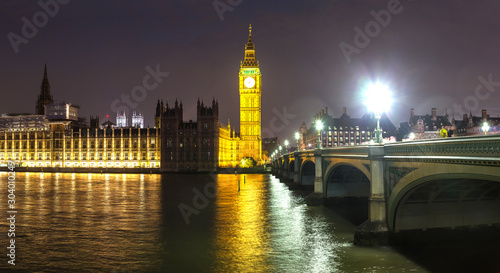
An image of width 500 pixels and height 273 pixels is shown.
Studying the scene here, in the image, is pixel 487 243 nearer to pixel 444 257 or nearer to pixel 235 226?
pixel 444 257

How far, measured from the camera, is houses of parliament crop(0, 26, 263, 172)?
524ft

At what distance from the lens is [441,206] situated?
2784 cm

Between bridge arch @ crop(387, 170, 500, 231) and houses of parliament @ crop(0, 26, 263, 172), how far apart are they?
5131 inches

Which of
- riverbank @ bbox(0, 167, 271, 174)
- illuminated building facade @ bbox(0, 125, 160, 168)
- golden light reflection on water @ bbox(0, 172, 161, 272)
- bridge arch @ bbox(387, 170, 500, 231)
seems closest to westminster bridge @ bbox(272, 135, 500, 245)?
bridge arch @ bbox(387, 170, 500, 231)

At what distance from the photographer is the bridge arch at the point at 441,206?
85.2 feet

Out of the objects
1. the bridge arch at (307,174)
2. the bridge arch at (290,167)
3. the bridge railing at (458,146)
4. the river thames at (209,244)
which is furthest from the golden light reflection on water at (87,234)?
the bridge arch at (290,167)

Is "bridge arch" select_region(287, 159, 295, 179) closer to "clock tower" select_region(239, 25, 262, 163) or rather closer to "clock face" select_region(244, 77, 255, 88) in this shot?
"clock tower" select_region(239, 25, 262, 163)

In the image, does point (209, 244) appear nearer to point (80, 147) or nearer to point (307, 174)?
point (307, 174)

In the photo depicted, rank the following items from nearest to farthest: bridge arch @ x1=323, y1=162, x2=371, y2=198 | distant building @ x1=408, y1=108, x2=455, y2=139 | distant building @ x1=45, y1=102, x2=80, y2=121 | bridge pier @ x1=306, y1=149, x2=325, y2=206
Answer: bridge arch @ x1=323, y1=162, x2=371, y2=198, bridge pier @ x1=306, y1=149, x2=325, y2=206, distant building @ x1=408, y1=108, x2=455, y2=139, distant building @ x1=45, y1=102, x2=80, y2=121

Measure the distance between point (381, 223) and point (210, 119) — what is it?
5332 inches

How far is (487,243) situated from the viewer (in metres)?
27.9

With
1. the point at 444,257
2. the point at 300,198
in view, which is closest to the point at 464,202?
the point at 444,257

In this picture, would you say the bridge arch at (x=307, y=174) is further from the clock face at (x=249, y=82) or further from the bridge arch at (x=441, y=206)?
the clock face at (x=249, y=82)

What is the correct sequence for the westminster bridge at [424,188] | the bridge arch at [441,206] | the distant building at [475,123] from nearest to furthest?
the westminster bridge at [424,188]
the bridge arch at [441,206]
the distant building at [475,123]
